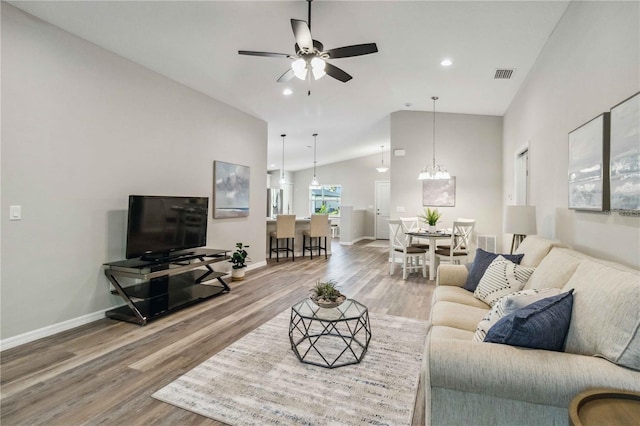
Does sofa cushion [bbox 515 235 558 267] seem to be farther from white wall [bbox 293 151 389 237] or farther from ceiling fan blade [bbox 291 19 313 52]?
white wall [bbox 293 151 389 237]

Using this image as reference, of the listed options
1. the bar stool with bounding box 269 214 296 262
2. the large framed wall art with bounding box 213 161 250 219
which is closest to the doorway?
the bar stool with bounding box 269 214 296 262

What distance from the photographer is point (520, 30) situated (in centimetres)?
329

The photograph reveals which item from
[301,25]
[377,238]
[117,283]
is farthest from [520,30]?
[377,238]

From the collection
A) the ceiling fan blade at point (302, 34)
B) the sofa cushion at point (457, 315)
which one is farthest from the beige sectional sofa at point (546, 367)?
the ceiling fan blade at point (302, 34)

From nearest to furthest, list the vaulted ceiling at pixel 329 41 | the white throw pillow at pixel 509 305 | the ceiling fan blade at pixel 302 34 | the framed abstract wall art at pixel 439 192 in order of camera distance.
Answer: the white throw pillow at pixel 509 305
the ceiling fan blade at pixel 302 34
the vaulted ceiling at pixel 329 41
the framed abstract wall art at pixel 439 192

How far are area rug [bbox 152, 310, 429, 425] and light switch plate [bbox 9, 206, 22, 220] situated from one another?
79.1 inches

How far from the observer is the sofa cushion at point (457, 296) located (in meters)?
2.65

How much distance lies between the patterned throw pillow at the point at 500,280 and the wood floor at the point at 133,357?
39.9 inches

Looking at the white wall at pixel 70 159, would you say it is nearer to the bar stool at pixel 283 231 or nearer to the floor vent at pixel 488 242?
the bar stool at pixel 283 231

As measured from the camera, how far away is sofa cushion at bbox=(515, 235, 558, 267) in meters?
2.55

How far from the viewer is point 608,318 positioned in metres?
1.35

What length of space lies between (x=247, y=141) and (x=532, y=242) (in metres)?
4.61

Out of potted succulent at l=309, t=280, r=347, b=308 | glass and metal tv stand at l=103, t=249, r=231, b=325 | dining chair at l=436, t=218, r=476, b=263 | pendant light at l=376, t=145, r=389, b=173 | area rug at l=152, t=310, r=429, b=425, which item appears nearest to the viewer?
area rug at l=152, t=310, r=429, b=425

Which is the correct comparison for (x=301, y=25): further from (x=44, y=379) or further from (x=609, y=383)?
(x=44, y=379)
